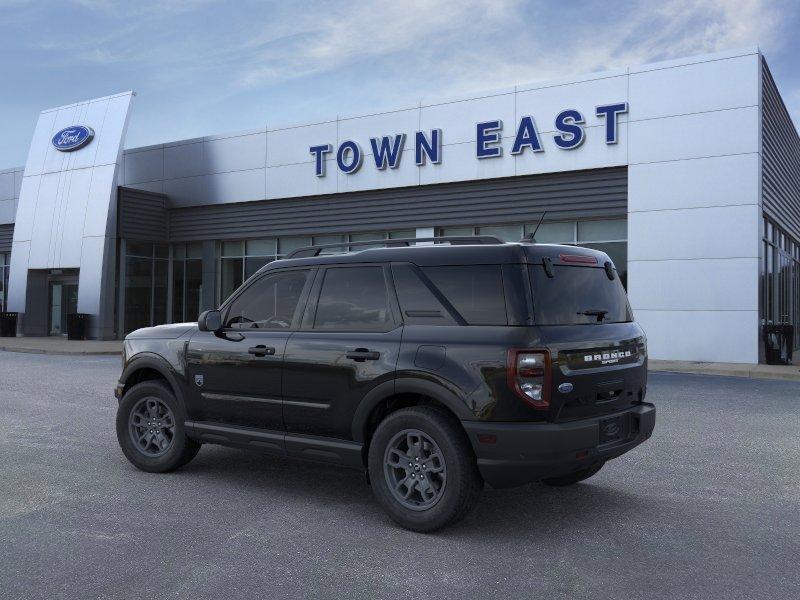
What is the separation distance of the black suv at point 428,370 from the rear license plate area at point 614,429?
1cm

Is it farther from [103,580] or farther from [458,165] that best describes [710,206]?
[103,580]

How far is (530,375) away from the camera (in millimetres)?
4578

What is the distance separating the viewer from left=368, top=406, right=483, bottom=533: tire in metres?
4.73

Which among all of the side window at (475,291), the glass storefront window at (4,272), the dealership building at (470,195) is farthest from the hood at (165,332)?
the glass storefront window at (4,272)

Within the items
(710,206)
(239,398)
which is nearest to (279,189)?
(710,206)

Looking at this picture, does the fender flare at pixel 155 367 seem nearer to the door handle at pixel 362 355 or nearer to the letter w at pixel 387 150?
the door handle at pixel 362 355

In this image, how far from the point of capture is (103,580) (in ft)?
13.1

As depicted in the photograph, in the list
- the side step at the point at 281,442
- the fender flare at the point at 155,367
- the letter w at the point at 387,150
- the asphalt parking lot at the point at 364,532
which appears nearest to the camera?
the asphalt parking lot at the point at 364,532

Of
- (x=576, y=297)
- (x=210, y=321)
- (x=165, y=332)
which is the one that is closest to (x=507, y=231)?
(x=165, y=332)

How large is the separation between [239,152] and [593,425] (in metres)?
22.8

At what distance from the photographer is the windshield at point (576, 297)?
15.9 ft

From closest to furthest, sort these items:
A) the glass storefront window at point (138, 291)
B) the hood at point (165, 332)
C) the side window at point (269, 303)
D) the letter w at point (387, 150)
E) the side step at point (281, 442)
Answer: the side step at point (281, 442) → the side window at point (269, 303) → the hood at point (165, 332) → the letter w at point (387, 150) → the glass storefront window at point (138, 291)

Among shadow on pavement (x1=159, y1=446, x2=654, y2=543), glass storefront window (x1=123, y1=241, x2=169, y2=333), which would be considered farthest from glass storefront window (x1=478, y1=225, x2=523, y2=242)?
shadow on pavement (x1=159, y1=446, x2=654, y2=543)

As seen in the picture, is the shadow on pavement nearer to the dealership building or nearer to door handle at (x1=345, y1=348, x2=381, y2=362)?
door handle at (x1=345, y1=348, x2=381, y2=362)
